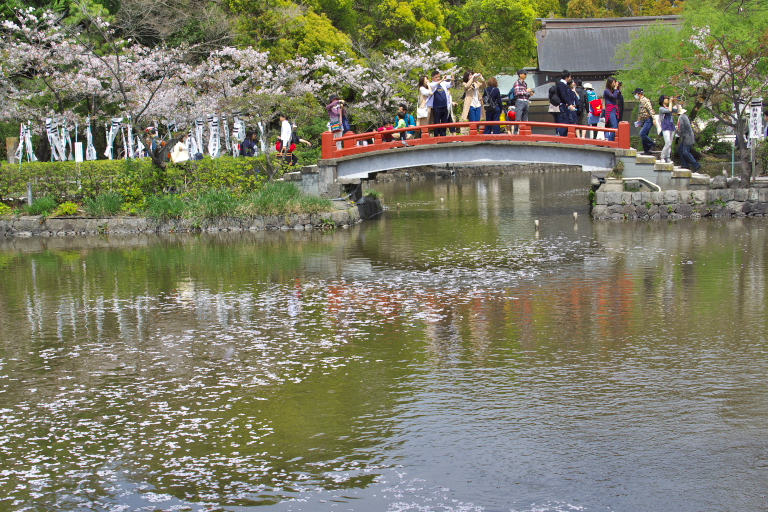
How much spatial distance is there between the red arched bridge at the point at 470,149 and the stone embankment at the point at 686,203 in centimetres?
135

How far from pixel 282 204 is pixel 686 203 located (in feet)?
38.1

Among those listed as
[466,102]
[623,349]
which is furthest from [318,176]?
[623,349]

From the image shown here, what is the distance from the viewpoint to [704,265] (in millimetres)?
16516

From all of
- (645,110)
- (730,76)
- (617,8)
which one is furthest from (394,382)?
(617,8)

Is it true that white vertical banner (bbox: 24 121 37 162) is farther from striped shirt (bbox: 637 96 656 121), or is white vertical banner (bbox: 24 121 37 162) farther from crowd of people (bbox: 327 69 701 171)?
striped shirt (bbox: 637 96 656 121)

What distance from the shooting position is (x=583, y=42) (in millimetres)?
61156

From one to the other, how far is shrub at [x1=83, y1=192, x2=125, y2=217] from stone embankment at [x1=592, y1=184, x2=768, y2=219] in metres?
Result: 14.4

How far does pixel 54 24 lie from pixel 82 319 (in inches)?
859

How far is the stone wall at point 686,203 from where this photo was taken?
79.2 feet

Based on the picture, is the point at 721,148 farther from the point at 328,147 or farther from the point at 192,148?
the point at 192,148

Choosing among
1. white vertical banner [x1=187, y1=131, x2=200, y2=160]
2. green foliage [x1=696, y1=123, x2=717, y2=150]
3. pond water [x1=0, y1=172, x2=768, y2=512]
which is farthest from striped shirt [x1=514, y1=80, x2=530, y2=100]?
green foliage [x1=696, y1=123, x2=717, y2=150]

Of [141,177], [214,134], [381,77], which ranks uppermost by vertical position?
[381,77]

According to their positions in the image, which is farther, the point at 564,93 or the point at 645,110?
the point at 645,110

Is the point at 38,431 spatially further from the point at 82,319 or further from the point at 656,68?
the point at 656,68
